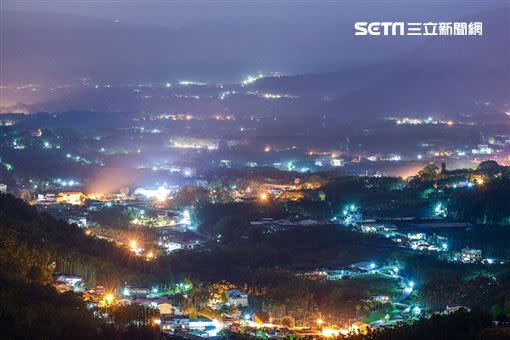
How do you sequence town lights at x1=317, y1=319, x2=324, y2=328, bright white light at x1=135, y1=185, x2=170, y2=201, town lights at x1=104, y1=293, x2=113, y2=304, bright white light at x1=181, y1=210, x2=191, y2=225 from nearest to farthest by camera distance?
town lights at x1=317, y1=319, x2=324, y2=328
town lights at x1=104, y1=293, x2=113, y2=304
bright white light at x1=181, y1=210, x2=191, y2=225
bright white light at x1=135, y1=185, x2=170, y2=201

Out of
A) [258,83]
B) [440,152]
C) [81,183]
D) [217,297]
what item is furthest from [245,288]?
[258,83]

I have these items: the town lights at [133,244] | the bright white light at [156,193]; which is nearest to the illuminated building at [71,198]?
the bright white light at [156,193]

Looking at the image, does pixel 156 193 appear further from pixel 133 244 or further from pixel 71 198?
pixel 133 244

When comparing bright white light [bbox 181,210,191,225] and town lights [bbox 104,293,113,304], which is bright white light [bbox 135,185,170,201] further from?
town lights [bbox 104,293,113,304]

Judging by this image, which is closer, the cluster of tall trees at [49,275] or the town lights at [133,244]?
the cluster of tall trees at [49,275]

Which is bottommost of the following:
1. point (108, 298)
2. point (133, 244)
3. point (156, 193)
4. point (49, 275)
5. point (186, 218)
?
point (108, 298)

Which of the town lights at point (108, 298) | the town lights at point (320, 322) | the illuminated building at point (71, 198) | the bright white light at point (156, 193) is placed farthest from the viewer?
the bright white light at point (156, 193)

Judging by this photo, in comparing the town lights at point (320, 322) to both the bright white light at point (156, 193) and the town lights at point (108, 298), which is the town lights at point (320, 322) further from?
the bright white light at point (156, 193)

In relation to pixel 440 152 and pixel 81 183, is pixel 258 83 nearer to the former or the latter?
pixel 440 152

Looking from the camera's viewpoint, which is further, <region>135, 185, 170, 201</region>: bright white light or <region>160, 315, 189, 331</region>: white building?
<region>135, 185, 170, 201</region>: bright white light

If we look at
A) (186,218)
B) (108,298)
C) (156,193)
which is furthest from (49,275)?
(156,193)

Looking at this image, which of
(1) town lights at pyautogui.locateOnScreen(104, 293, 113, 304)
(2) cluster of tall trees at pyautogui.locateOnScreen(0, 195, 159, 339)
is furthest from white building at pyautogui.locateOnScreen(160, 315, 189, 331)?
(1) town lights at pyautogui.locateOnScreen(104, 293, 113, 304)

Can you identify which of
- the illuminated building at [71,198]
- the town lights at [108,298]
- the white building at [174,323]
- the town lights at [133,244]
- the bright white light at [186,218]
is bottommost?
the white building at [174,323]
